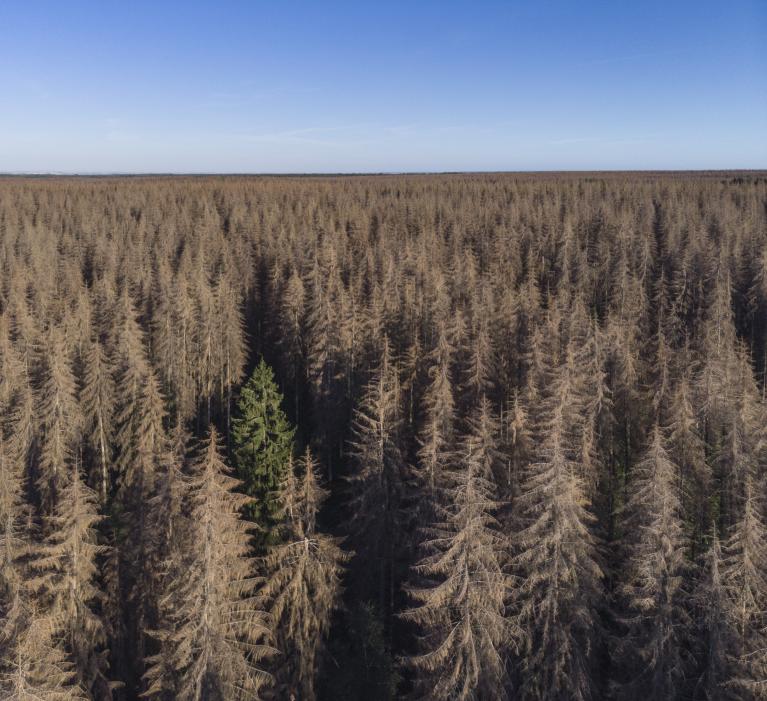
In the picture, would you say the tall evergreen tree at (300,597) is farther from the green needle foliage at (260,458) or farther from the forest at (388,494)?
the green needle foliage at (260,458)

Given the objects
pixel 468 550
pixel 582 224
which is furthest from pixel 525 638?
pixel 582 224

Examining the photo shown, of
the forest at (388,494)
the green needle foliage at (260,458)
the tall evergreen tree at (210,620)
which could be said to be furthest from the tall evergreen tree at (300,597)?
the green needle foliage at (260,458)

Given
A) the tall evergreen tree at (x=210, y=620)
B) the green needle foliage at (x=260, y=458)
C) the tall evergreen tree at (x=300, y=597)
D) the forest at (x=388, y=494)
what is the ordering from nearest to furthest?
the tall evergreen tree at (x=210, y=620) < the forest at (x=388, y=494) < the tall evergreen tree at (x=300, y=597) < the green needle foliage at (x=260, y=458)

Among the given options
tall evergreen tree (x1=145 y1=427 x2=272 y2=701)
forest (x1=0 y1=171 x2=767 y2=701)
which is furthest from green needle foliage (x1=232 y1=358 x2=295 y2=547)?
tall evergreen tree (x1=145 y1=427 x2=272 y2=701)

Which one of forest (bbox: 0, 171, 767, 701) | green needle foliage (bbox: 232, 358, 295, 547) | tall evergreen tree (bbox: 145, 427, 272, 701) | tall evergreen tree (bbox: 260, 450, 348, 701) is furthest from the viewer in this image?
green needle foliage (bbox: 232, 358, 295, 547)

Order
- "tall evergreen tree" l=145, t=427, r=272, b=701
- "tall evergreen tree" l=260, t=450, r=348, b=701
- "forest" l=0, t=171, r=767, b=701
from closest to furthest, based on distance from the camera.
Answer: "tall evergreen tree" l=145, t=427, r=272, b=701
"forest" l=0, t=171, r=767, b=701
"tall evergreen tree" l=260, t=450, r=348, b=701

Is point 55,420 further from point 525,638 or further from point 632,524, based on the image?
point 632,524

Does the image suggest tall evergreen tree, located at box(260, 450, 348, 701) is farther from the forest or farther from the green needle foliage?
the green needle foliage

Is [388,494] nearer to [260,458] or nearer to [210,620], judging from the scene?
[260,458]
